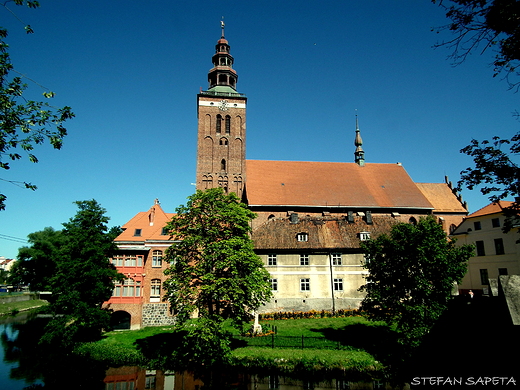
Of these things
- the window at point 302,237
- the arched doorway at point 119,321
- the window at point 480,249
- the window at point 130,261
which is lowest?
the arched doorway at point 119,321

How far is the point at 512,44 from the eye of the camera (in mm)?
6977

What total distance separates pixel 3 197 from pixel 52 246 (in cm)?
5005

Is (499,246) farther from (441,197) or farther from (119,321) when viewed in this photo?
(119,321)

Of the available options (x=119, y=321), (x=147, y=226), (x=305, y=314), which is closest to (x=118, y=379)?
(x=147, y=226)

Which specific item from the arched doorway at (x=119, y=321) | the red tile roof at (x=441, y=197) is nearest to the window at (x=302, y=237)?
the arched doorway at (x=119, y=321)

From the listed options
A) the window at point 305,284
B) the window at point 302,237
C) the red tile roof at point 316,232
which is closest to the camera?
the window at point 305,284

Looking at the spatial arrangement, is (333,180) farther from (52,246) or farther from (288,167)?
(52,246)

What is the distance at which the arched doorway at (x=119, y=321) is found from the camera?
2833cm

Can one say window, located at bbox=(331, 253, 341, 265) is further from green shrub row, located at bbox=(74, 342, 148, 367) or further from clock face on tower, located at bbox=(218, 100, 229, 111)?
clock face on tower, located at bbox=(218, 100, 229, 111)

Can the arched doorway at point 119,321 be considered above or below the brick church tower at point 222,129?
below

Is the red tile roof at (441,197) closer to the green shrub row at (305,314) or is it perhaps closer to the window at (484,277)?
the window at (484,277)

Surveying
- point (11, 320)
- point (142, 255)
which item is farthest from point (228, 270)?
point (11, 320)

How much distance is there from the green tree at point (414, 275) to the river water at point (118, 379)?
3610mm

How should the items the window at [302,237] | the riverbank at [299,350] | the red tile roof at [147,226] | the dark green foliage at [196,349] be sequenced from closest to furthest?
1. the dark green foliage at [196,349]
2. the riverbank at [299,350]
3. the red tile roof at [147,226]
4. the window at [302,237]
